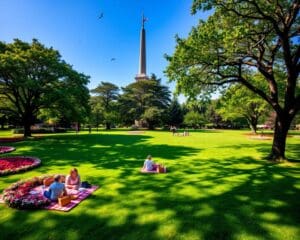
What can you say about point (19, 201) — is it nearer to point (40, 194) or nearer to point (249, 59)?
point (40, 194)

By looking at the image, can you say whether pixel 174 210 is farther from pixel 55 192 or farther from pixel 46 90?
pixel 46 90

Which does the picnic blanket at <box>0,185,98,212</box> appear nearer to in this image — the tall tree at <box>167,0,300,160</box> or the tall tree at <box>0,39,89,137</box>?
the tall tree at <box>167,0,300,160</box>

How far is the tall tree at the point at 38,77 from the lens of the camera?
920 inches

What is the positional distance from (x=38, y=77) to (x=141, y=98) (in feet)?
114

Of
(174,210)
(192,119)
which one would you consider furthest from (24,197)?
(192,119)

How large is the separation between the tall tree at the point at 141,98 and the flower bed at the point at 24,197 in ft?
162

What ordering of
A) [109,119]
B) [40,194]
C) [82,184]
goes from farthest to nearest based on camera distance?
[109,119]
[82,184]
[40,194]

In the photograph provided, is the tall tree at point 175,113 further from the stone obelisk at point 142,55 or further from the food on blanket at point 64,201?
the food on blanket at point 64,201

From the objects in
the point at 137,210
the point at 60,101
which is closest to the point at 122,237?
the point at 137,210

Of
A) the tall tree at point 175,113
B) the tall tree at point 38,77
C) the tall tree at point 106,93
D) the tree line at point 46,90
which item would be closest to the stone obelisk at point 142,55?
the tall tree at point 106,93

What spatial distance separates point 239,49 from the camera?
1319 cm

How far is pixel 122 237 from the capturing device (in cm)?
468

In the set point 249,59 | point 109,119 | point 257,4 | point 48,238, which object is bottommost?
point 48,238

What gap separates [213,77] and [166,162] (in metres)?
7.31
